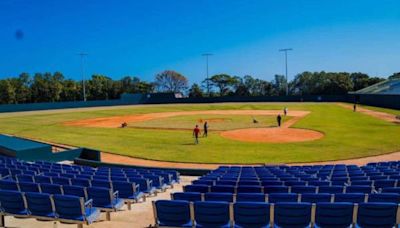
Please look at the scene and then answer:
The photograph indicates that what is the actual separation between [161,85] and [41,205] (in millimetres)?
134639

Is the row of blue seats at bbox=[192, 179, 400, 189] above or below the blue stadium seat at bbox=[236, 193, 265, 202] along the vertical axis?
below

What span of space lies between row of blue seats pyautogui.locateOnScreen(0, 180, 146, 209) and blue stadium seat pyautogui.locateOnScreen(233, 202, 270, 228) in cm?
366

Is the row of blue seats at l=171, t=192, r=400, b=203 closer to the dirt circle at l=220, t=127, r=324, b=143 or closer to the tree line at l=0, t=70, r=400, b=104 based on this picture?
the dirt circle at l=220, t=127, r=324, b=143

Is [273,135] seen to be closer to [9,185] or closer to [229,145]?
[229,145]

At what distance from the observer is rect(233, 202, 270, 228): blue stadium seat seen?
6797 mm

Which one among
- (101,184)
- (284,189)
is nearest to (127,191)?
(101,184)

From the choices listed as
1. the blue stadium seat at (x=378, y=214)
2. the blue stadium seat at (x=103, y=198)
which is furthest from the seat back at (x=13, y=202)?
the blue stadium seat at (x=378, y=214)

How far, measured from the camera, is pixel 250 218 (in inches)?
272

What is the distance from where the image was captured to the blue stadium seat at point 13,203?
27.0 ft

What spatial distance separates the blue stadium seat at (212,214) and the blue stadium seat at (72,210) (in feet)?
7.90

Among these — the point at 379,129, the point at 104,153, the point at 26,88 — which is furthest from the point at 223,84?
the point at 104,153

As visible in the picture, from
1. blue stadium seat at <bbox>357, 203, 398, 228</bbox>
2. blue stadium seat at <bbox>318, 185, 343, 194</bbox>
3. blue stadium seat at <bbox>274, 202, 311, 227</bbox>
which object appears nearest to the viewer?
blue stadium seat at <bbox>357, 203, 398, 228</bbox>

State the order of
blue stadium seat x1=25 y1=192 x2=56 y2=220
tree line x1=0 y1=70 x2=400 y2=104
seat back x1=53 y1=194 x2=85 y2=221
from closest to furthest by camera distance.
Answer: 1. seat back x1=53 y1=194 x2=85 y2=221
2. blue stadium seat x1=25 y1=192 x2=56 y2=220
3. tree line x1=0 y1=70 x2=400 y2=104

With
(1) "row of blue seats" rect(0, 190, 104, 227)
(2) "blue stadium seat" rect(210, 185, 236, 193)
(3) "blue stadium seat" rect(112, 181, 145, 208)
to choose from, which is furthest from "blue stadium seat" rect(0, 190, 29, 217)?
(2) "blue stadium seat" rect(210, 185, 236, 193)
